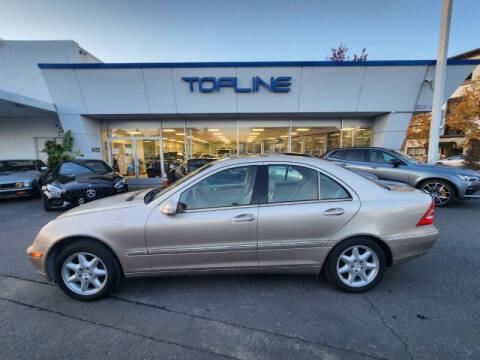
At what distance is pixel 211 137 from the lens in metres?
11.8

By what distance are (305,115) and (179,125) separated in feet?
20.9

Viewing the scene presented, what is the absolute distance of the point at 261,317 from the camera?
2133mm

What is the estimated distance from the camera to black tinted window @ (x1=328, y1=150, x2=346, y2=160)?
7324mm

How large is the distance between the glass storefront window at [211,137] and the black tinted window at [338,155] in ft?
17.6

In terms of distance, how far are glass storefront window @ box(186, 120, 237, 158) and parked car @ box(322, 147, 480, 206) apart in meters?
6.02

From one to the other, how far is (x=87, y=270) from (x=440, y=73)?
11.7 meters

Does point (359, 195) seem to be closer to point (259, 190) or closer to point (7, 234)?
point (259, 190)

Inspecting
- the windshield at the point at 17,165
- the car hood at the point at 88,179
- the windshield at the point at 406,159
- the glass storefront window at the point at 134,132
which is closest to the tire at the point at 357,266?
the windshield at the point at 406,159

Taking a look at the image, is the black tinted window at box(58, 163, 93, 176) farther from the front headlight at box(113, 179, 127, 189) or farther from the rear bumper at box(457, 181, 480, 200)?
the rear bumper at box(457, 181, 480, 200)

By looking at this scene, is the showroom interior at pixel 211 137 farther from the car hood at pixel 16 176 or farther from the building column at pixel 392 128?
the car hood at pixel 16 176

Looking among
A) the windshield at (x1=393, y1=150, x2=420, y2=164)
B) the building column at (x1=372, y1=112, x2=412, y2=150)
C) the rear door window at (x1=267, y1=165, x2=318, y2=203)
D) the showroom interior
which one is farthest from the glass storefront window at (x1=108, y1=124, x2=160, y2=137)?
the building column at (x1=372, y1=112, x2=412, y2=150)

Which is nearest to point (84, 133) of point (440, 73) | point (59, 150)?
point (59, 150)

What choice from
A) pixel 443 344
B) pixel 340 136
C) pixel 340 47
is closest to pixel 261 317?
pixel 443 344

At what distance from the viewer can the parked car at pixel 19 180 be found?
22.5ft
